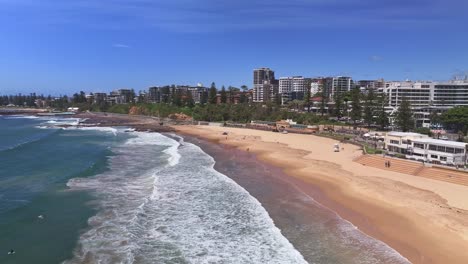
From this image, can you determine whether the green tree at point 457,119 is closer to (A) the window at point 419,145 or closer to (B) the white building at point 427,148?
(B) the white building at point 427,148

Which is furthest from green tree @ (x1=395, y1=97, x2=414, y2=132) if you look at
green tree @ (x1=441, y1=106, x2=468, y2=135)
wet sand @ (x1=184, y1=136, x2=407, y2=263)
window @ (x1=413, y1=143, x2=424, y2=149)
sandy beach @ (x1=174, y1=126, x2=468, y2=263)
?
wet sand @ (x1=184, y1=136, x2=407, y2=263)

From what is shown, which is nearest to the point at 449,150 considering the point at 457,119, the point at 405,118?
the point at 405,118

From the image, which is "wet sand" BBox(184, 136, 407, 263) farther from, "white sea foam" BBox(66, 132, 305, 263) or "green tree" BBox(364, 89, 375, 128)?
"green tree" BBox(364, 89, 375, 128)

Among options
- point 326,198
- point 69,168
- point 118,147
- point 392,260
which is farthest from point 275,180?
point 118,147

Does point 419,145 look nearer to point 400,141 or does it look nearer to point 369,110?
point 400,141

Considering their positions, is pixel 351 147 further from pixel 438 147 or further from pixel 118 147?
pixel 118 147

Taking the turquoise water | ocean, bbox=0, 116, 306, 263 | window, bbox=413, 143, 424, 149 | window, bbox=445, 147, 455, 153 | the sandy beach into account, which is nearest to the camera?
ocean, bbox=0, 116, 306, 263

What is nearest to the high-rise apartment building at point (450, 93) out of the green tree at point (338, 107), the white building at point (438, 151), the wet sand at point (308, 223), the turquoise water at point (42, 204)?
the green tree at point (338, 107)
